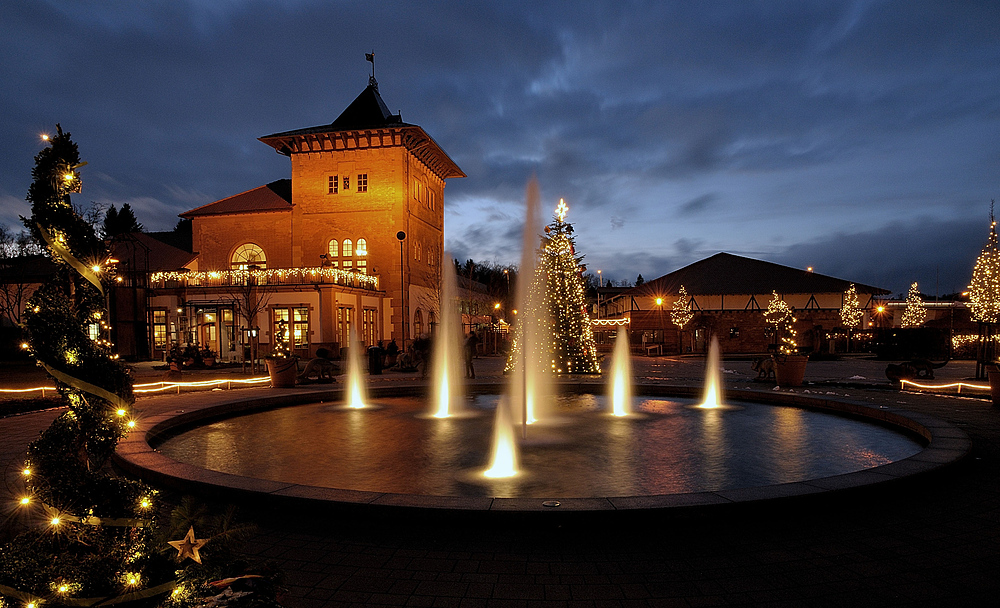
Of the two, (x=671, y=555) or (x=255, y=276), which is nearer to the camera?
(x=671, y=555)

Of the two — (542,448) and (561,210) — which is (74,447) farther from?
(561,210)

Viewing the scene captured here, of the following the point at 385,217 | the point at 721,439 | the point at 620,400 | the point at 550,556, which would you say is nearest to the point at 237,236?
the point at 385,217

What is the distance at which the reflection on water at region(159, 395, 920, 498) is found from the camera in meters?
7.05

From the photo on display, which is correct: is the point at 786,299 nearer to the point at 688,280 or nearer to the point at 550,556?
the point at 688,280

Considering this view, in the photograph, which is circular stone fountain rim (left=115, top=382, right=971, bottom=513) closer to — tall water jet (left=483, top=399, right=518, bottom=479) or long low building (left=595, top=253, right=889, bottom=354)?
tall water jet (left=483, top=399, right=518, bottom=479)

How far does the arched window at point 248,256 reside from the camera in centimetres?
4269

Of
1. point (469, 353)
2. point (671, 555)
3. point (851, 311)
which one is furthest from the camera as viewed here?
point (851, 311)

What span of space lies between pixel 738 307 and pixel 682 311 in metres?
4.82

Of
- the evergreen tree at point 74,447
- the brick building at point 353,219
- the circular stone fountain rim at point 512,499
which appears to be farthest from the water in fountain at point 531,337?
the brick building at point 353,219

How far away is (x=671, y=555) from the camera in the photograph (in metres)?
4.61

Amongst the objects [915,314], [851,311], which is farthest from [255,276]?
[915,314]

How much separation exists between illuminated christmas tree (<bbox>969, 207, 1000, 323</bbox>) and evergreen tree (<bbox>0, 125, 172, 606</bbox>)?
1211 inches

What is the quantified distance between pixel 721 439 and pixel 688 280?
41014 mm

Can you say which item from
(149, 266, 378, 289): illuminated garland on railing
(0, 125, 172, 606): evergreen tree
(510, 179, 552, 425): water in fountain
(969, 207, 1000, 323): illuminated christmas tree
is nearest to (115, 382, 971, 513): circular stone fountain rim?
(0, 125, 172, 606): evergreen tree
